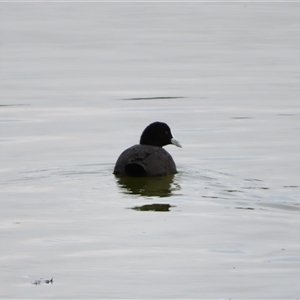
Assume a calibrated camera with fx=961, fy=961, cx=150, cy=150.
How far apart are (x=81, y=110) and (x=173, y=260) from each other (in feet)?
30.5

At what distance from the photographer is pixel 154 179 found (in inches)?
517

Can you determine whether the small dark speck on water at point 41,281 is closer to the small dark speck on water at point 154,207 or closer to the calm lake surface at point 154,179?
the calm lake surface at point 154,179

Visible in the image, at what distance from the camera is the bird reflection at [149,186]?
40.5ft

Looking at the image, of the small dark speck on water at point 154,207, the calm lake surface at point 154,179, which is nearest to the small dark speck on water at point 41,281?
the calm lake surface at point 154,179

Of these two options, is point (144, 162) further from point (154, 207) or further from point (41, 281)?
point (41, 281)

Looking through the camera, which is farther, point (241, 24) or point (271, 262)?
point (241, 24)

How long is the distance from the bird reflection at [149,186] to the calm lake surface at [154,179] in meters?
0.03

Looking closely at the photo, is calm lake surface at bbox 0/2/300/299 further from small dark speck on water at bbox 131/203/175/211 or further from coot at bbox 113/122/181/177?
coot at bbox 113/122/181/177

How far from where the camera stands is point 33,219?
1068 cm

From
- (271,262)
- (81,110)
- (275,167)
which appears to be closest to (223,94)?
(81,110)

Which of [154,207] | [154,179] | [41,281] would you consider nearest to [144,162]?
[154,179]

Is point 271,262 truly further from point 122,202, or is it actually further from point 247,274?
point 122,202

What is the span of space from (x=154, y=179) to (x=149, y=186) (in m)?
0.36

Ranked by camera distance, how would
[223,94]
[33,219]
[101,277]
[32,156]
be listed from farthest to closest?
[223,94]
[32,156]
[33,219]
[101,277]
